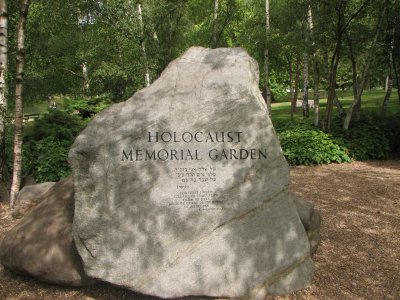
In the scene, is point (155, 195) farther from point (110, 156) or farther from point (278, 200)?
point (278, 200)

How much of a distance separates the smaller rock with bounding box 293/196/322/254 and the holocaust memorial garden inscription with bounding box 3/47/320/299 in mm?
614

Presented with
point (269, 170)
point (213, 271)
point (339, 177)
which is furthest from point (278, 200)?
point (339, 177)

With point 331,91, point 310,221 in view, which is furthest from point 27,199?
point 331,91

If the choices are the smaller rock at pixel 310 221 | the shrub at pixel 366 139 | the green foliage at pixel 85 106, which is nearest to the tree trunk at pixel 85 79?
the green foliage at pixel 85 106

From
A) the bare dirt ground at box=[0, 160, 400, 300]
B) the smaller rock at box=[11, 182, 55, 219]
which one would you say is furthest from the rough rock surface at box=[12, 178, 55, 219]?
the bare dirt ground at box=[0, 160, 400, 300]

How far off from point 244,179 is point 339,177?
646cm

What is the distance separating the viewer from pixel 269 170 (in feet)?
14.7

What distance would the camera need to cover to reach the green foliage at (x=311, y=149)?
11859 millimetres

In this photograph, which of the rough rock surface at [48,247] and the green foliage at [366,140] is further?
the green foliage at [366,140]

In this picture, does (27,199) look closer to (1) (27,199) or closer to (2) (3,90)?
(1) (27,199)

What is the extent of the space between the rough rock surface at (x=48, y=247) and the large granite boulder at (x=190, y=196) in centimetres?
46

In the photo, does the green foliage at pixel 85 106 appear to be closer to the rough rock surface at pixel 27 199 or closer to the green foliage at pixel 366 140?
the rough rock surface at pixel 27 199

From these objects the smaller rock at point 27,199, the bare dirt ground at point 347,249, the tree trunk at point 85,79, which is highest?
the tree trunk at point 85,79

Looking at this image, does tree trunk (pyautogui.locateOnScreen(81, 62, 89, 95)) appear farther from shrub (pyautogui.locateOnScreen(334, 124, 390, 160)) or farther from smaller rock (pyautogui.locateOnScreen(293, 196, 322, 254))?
smaller rock (pyautogui.locateOnScreen(293, 196, 322, 254))
